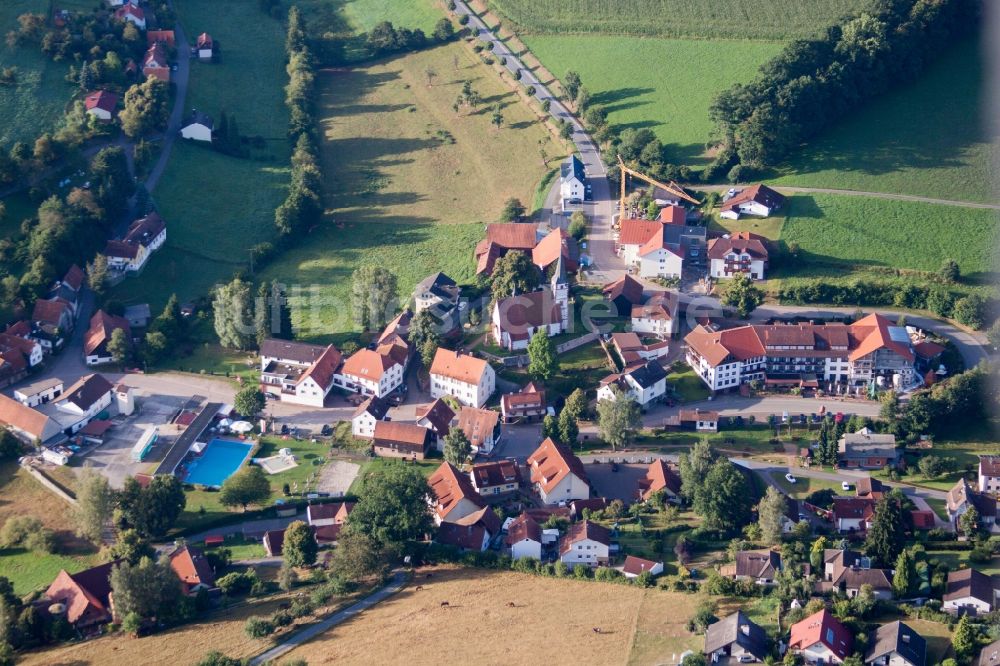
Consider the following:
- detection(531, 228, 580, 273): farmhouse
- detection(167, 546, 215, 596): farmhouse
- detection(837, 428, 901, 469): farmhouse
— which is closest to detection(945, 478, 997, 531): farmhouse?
detection(837, 428, 901, 469): farmhouse

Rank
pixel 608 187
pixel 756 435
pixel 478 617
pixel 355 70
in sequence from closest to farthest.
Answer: pixel 478 617 < pixel 756 435 < pixel 608 187 < pixel 355 70

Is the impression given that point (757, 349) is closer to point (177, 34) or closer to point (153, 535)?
point (153, 535)

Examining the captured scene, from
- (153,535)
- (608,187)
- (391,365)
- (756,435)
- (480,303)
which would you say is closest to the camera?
(153,535)

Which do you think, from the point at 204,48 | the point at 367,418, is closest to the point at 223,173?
the point at 204,48

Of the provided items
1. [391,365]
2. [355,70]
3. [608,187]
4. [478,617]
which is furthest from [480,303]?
[355,70]

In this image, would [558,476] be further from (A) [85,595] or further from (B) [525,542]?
(A) [85,595]

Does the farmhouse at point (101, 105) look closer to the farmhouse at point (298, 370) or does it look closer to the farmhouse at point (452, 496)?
the farmhouse at point (298, 370)
